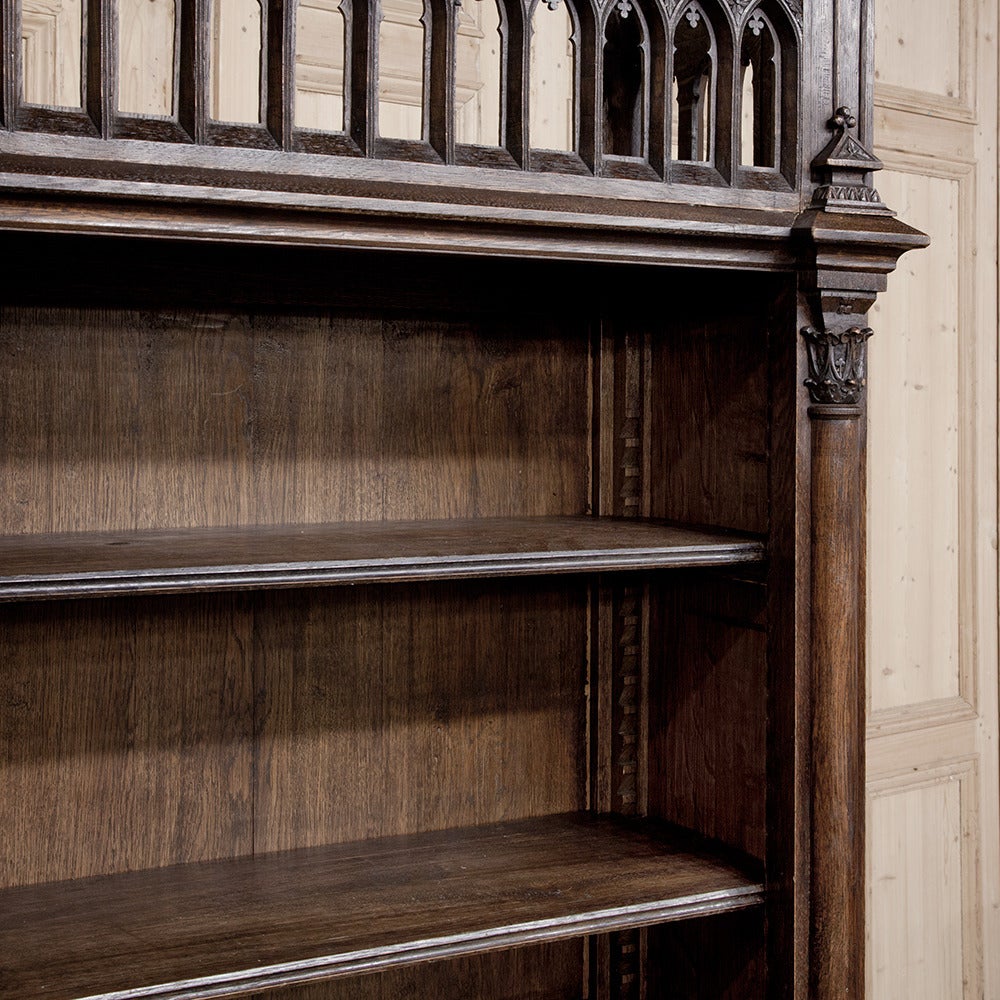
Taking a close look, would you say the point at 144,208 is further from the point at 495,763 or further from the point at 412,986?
the point at 412,986

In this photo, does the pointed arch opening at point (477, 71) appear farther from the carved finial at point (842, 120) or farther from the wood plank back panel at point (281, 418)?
the carved finial at point (842, 120)

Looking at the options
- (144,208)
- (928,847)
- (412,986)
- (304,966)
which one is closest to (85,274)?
(144,208)

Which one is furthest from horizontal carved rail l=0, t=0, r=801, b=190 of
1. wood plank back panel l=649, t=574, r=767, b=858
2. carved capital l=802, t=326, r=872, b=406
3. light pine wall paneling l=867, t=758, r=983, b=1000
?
light pine wall paneling l=867, t=758, r=983, b=1000

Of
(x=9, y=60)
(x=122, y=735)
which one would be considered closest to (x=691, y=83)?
(x=9, y=60)

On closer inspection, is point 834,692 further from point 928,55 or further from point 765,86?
point 928,55

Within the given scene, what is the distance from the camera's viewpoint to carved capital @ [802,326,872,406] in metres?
1.66

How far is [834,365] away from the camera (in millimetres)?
1659

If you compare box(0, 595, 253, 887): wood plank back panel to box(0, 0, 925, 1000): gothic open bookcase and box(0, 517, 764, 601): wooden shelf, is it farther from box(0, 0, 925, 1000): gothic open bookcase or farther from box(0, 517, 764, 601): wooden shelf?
box(0, 517, 764, 601): wooden shelf

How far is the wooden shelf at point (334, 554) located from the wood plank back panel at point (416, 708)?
0.16m

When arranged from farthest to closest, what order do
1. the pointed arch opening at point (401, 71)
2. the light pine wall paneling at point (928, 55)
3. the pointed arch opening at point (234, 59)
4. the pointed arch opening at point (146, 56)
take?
the light pine wall paneling at point (928, 55), the pointed arch opening at point (401, 71), the pointed arch opening at point (234, 59), the pointed arch opening at point (146, 56)

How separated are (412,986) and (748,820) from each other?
629 millimetres

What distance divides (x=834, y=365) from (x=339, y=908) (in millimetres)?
1009

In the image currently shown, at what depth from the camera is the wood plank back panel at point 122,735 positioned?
5.67ft

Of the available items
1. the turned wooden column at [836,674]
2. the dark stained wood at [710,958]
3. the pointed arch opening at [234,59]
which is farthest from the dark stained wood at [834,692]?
the pointed arch opening at [234,59]
